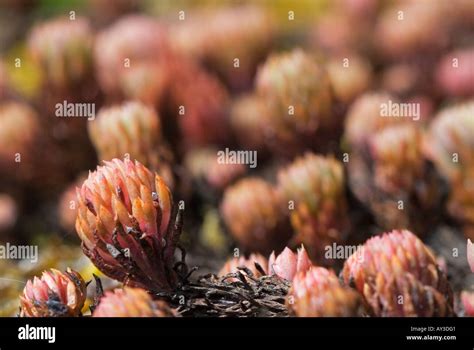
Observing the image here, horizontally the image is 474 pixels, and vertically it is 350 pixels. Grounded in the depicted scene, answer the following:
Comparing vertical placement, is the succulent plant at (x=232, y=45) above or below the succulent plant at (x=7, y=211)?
above

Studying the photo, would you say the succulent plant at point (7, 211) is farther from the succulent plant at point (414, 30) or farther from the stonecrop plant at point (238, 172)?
the succulent plant at point (414, 30)

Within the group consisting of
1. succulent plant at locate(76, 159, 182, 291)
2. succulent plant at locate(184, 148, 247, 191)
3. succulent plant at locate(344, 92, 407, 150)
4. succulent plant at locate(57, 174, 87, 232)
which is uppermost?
succulent plant at locate(344, 92, 407, 150)

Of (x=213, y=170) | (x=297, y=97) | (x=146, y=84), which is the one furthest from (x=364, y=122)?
(x=146, y=84)

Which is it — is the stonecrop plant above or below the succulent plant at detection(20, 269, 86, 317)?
above

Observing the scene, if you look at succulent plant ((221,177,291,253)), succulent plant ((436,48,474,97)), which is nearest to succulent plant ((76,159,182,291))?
succulent plant ((221,177,291,253))

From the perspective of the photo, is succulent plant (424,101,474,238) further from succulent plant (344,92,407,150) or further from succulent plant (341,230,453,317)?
succulent plant (341,230,453,317)

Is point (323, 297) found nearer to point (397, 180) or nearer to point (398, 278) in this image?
point (398, 278)

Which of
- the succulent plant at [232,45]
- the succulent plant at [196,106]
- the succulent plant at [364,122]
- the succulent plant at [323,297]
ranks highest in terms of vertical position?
the succulent plant at [232,45]

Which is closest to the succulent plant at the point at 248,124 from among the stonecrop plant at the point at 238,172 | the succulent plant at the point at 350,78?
the stonecrop plant at the point at 238,172
